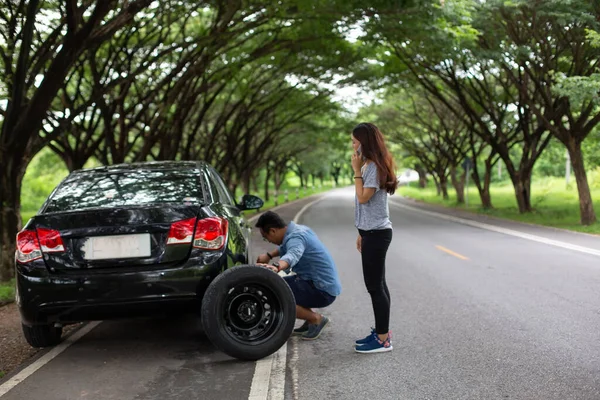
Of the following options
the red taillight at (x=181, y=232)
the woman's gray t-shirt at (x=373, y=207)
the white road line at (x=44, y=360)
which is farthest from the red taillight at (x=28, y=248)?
the woman's gray t-shirt at (x=373, y=207)

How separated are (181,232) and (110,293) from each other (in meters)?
0.72

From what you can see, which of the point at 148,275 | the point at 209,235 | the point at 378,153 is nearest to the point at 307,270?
the point at 209,235

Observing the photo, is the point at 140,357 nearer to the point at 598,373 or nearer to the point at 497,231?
the point at 598,373

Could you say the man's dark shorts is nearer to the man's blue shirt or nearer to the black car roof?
the man's blue shirt

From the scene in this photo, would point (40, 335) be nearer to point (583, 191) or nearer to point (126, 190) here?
point (126, 190)

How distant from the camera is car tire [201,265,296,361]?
4.79m

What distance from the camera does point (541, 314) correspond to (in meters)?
6.27

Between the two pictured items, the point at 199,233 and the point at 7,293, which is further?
the point at 7,293

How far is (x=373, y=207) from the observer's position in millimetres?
4980

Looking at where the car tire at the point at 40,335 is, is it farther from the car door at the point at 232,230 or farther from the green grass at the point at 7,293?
the green grass at the point at 7,293

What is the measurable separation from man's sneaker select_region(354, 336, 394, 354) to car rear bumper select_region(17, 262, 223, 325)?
4.50 ft

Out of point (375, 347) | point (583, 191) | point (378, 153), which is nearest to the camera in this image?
point (378, 153)

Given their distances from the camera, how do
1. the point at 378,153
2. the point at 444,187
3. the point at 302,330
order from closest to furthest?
the point at 378,153 < the point at 302,330 < the point at 444,187

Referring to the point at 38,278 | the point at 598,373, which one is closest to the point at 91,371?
the point at 38,278
